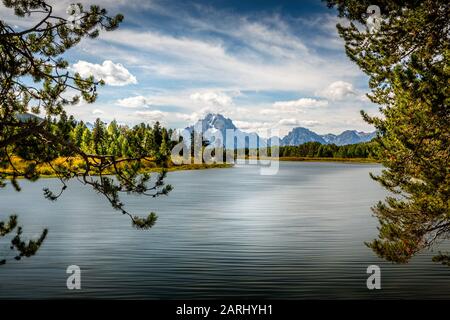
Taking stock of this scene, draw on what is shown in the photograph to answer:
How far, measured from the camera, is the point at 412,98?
13703mm

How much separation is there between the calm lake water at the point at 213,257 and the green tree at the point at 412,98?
3.41m

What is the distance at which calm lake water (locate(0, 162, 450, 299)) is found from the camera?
817 inches

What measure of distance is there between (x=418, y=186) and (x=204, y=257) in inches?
535

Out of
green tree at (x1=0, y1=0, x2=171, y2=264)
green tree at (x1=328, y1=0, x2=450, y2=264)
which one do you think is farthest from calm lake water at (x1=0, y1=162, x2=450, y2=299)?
green tree at (x1=0, y1=0, x2=171, y2=264)

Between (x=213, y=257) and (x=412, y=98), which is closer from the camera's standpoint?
(x=412, y=98)

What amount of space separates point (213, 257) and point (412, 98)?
57.2ft

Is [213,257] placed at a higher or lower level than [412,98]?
lower

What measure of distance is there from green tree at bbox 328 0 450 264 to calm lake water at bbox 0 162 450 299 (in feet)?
11.2

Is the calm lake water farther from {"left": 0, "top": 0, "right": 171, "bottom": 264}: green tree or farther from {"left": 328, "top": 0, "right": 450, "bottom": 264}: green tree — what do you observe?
Answer: {"left": 0, "top": 0, "right": 171, "bottom": 264}: green tree

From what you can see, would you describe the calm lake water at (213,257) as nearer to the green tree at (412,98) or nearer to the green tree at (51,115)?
the green tree at (412,98)

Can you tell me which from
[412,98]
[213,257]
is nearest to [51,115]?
[412,98]

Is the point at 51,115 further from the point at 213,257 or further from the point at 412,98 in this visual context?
the point at 213,257
